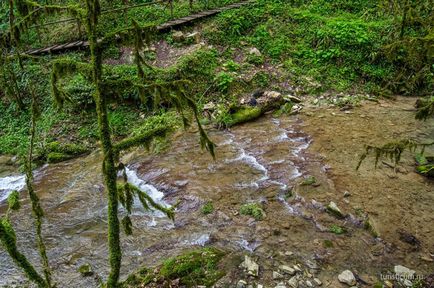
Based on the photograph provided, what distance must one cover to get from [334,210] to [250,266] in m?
2.26

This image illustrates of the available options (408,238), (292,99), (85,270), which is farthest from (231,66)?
(85,270)

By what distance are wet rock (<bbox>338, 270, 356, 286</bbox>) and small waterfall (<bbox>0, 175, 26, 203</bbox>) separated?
7.77 m

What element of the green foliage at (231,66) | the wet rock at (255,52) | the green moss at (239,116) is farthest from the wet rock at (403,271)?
the wet rock at (255,52)

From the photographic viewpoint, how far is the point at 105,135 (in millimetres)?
3498

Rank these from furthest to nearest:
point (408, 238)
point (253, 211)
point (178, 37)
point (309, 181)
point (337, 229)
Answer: point (178, 37) < point (309, 181) < point (253, 211) < point (337, 229) < point (408, 238)

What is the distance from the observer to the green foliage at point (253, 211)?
6836 mm

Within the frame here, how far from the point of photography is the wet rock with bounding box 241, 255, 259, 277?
5.39 meters

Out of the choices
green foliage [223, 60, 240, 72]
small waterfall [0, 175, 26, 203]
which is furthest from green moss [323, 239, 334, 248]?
green foliage [223, 60, 240, 72]

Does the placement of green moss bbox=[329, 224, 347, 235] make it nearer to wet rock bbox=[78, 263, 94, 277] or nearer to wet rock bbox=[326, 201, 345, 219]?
wet rock bbox=[326, 201, 345, 219]

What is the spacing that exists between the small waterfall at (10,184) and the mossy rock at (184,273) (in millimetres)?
5245

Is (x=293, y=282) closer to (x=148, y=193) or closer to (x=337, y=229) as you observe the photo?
(x=337, y=229)

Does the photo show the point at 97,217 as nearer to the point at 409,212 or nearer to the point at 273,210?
the point at 273,210

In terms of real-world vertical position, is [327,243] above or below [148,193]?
above

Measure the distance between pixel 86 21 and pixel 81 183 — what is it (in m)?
6.46
